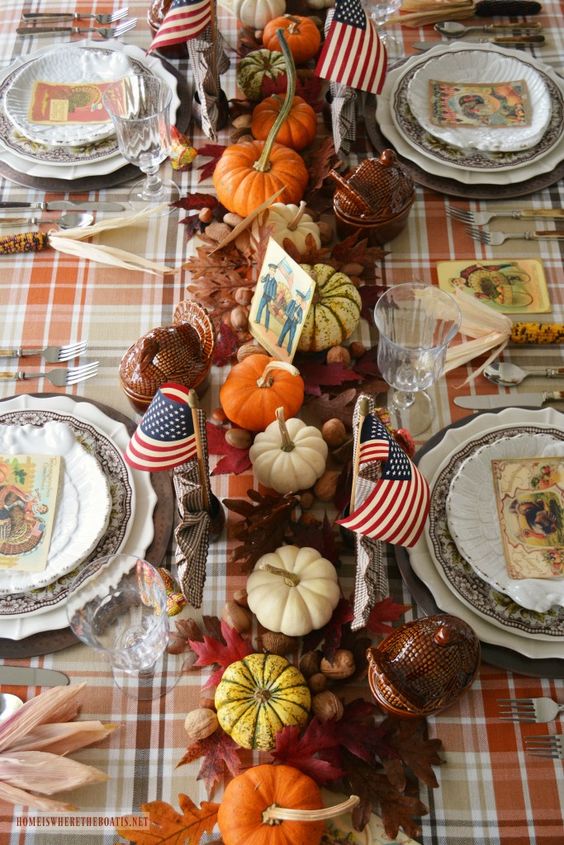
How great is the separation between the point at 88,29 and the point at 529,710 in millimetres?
2106

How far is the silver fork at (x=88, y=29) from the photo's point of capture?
2.32m

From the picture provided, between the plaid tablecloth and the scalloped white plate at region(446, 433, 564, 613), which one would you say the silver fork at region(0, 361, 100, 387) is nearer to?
the plaid tablecloth

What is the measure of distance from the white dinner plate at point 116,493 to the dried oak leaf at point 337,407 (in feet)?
1.18

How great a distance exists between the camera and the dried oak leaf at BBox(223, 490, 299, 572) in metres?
1.42

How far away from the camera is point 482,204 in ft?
6.48

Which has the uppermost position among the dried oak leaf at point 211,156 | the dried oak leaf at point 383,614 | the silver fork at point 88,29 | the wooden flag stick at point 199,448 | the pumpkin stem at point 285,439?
the silver fork at point 88,29

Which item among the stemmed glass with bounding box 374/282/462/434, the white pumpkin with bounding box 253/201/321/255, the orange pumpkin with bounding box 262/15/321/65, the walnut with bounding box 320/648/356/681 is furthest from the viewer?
the orange pumpkin with bounding box 262/15/321/65

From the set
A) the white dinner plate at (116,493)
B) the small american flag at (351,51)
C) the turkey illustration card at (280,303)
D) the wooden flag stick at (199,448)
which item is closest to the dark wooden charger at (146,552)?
the white dinner plate at (116,493)

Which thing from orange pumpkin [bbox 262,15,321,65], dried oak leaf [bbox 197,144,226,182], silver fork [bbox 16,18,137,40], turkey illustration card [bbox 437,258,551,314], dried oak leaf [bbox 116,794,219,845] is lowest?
dried oak leaf [bbox 116,794,219,845]

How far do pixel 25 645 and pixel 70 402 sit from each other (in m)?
0.49

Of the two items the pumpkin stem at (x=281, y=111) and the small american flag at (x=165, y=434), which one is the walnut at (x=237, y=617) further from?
the pumpkin stem at (x=281, y=111)

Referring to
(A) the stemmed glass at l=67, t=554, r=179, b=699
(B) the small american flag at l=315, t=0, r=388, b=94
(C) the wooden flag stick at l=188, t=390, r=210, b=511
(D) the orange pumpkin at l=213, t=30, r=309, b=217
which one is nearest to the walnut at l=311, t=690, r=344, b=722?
(A) the stemmed glass at l=67, t=554, r=179, b=699

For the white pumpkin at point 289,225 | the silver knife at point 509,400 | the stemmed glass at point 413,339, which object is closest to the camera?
the stemmed glass at point 413,339

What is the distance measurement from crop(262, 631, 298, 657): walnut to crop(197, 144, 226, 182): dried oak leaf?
1.17 m
